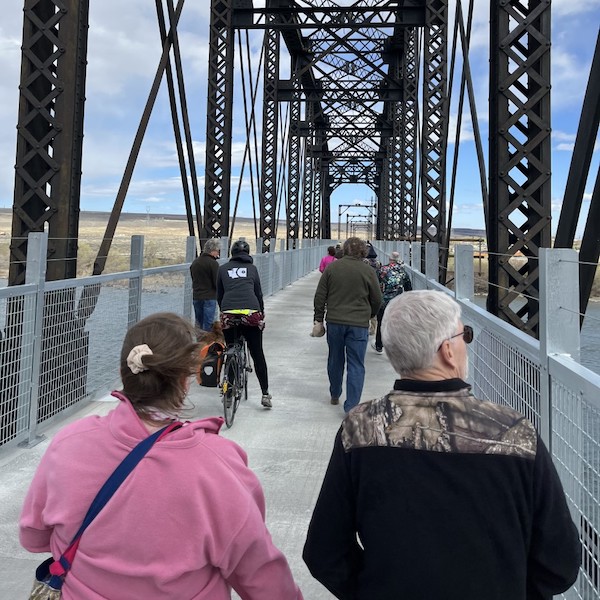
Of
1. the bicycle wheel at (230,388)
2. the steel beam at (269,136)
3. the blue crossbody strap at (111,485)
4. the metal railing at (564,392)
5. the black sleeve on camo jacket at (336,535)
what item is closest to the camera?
the blue crossbody strap at (111,485)

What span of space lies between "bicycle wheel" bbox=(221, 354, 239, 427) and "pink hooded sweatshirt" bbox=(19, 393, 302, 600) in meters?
3.63

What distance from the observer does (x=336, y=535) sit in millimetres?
1479

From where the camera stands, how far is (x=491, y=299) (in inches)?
203

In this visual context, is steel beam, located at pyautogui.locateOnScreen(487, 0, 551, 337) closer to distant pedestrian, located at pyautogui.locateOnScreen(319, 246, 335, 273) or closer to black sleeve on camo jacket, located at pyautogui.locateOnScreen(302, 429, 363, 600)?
black sleeve on camo jacket, located at pyautogui.locateOnScreen(302, 429, 363, 600)

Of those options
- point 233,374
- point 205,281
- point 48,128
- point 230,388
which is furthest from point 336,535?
→ point 205,281

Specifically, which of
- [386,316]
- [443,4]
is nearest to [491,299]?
[386,316]

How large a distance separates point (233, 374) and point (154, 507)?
13.0ft

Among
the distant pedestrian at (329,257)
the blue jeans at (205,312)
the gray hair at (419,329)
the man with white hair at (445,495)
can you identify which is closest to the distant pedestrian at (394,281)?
the blue jeans at (205,312)

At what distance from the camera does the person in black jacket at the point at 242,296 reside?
543 cm

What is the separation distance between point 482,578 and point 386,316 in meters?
0.68

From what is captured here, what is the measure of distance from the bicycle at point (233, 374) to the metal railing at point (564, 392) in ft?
8.35

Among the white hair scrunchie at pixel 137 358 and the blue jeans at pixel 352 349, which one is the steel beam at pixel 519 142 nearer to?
the blue jeans at pixel 352 349

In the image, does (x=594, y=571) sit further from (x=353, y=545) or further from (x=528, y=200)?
(x=528, y=200)

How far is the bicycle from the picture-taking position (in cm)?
507
